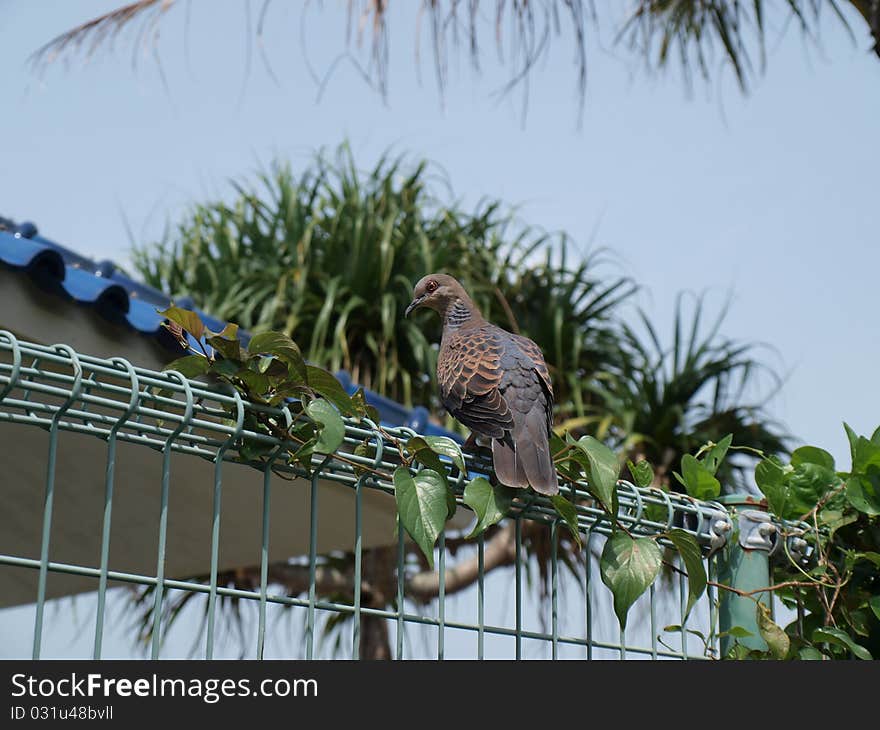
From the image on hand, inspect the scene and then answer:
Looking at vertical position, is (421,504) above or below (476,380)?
below

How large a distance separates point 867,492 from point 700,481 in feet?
0.91

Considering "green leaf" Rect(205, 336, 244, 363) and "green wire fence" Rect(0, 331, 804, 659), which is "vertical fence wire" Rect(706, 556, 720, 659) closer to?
"green wire fence" Rect(0, 331, 804, 659)

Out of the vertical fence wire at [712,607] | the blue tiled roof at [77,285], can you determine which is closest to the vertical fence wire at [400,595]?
the vertical fence wire at [712,607]

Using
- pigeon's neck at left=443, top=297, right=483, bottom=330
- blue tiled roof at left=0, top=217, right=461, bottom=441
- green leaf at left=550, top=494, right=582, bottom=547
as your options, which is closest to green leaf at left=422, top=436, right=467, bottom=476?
green leaf at left=550, top=494, right=582, bottom=547

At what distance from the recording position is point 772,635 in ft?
5.92

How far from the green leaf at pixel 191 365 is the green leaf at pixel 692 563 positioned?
753 mm

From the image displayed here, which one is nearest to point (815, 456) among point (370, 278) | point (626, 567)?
point (626, 567)

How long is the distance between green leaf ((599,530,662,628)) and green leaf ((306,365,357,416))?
435 millimetres

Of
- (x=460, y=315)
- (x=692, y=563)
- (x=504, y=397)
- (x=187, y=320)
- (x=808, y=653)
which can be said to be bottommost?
(x=808, y=653)

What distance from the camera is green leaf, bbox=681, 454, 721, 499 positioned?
197 cm

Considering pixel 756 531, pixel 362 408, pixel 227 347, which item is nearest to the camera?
pixel 227 347

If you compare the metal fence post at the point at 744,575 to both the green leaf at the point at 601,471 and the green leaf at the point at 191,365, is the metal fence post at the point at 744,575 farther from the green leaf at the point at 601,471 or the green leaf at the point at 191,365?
the green leaf at the point at 191,365

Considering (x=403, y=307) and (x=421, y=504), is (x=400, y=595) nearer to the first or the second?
(x=421, y=504)
